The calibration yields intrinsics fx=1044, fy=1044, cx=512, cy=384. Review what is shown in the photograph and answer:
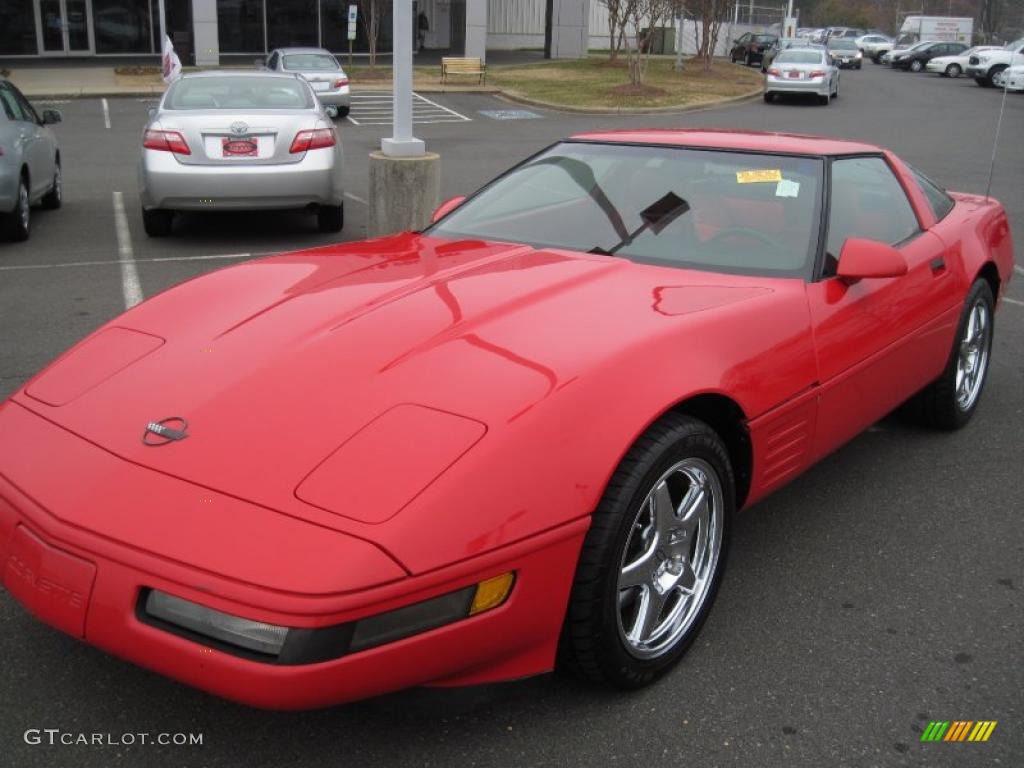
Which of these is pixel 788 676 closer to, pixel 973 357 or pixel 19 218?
pixel 973 357

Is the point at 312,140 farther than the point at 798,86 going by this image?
No

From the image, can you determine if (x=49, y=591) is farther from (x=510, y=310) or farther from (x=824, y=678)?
(x=824, y=678)

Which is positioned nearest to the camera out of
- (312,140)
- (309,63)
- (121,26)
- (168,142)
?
(168,142)

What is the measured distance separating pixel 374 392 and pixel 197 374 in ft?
1.75

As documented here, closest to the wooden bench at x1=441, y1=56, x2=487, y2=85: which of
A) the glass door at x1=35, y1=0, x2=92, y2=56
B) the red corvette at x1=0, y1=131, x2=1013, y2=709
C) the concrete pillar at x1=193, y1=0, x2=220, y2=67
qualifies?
the concrete pillar at x1=193, y1=0, x2=220, y2=67

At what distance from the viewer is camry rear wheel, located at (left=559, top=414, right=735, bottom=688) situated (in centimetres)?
248

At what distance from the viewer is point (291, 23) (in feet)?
114

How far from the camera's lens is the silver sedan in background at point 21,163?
27.7ft

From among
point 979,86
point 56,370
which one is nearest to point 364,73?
point 979,86

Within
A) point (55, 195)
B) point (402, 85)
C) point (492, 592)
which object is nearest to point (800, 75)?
point (55, 195)

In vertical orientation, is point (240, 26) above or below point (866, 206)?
above

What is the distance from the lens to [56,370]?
3.01m

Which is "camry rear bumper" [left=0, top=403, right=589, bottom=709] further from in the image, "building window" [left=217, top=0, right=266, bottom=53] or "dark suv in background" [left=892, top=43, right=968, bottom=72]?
"dark suv in background" [left=892, top=43, right=968, bottom=72]

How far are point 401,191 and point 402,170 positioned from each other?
0.54ft
